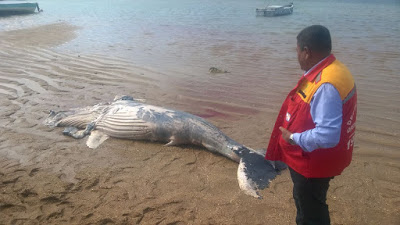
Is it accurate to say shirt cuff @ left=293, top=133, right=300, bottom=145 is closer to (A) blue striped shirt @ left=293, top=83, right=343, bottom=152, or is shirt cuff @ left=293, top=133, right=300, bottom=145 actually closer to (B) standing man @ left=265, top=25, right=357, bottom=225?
(B) standing man @ left=265, top=25, right=357, bottom=225

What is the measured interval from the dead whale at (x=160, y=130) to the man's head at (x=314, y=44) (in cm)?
208

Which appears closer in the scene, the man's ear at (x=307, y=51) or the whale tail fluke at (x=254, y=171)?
the man's ear at (x=307, y=51)

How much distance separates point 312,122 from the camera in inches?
89.2

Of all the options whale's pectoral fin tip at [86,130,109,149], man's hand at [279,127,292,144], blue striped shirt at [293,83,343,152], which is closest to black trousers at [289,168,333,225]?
man's hand at [279,127,292,144]

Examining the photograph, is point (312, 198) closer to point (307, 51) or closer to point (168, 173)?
point (307, 51)

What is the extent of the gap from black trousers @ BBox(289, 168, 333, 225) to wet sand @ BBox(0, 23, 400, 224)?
0.85 m

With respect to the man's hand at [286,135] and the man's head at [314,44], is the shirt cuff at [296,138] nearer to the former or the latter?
the man's hand at [286,135]

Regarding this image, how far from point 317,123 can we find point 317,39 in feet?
2.12

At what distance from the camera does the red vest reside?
6.97ft

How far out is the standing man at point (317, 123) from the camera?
2.08 meters

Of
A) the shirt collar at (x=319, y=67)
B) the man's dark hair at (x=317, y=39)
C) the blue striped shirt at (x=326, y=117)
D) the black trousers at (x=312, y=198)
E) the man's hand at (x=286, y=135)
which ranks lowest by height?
the black trousers at (x=312, y=198)

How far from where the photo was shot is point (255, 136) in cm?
537

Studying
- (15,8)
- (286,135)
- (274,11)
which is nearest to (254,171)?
(286,135)

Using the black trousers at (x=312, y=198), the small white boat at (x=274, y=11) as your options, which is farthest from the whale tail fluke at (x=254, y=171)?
the small white boat at (x=274, y=11)
